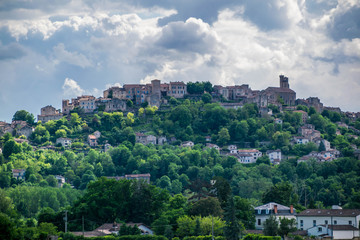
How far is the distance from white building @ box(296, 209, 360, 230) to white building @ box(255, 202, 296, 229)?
169 cm

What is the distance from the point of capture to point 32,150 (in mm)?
123938

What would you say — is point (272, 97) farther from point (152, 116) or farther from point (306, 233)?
point (306, 233)

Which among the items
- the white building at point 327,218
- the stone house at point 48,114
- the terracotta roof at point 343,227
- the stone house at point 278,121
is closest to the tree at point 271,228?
→ the terracotta roof at point 343,227

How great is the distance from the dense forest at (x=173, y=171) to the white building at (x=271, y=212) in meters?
1.12

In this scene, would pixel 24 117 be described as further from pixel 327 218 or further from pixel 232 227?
pixel 232 227

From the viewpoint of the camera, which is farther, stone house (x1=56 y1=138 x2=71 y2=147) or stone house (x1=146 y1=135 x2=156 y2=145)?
stone house (x1=146 y1=135 x2=156 y2=145)

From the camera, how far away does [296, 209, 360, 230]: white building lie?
6781 centimetres

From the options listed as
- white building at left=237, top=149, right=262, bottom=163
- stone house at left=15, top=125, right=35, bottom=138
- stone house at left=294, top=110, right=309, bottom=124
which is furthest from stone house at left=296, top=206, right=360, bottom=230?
stone house at left=15, top=125, right=35, bottom=138

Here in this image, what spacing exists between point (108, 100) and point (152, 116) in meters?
9.97

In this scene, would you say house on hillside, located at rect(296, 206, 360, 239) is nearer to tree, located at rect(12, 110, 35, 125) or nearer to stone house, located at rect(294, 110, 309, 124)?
stone house, located at rect(294, 110, 309, 124)

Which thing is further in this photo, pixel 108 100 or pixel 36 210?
pixel 108 100

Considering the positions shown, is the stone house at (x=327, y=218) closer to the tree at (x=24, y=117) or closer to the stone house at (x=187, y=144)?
the stone house at (x=187, y=144)

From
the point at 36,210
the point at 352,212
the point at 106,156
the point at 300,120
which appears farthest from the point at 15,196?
the point at 300,120

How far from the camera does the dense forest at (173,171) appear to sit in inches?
2825
